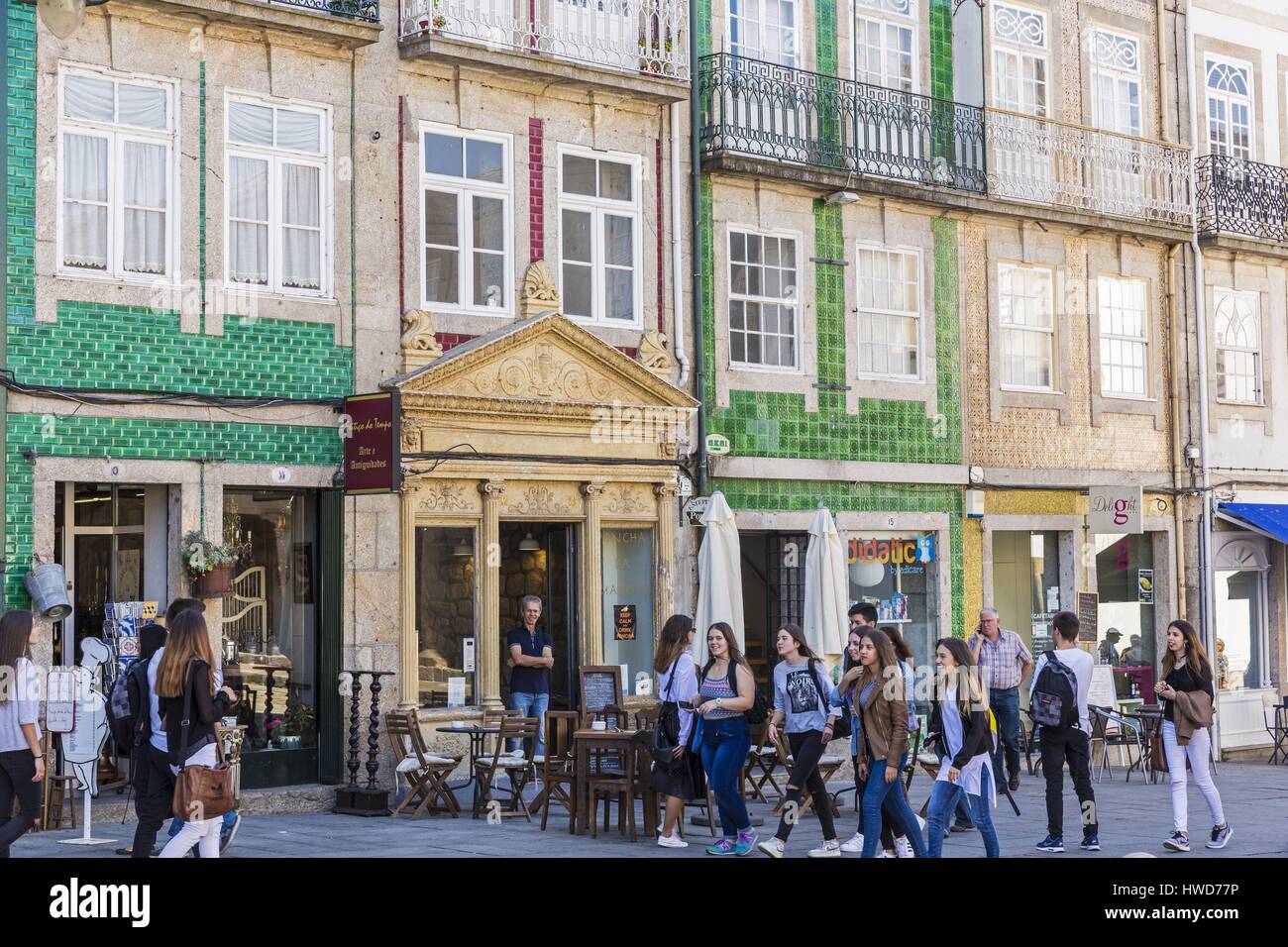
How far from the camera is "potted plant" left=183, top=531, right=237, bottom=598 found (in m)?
15.4

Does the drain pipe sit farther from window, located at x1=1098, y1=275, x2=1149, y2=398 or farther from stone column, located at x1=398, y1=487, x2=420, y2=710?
window, located at x1=1098, y1=275, x2=1149, y2=398

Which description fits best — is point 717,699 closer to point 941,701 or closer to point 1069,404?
point 941,701

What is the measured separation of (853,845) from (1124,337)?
474 inches

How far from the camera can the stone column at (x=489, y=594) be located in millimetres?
17516

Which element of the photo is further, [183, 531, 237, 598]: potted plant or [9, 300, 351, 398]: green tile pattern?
[183, 531, 237, 598]: potted plant

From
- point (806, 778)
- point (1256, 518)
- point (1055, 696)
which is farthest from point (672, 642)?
point (1256, 518)

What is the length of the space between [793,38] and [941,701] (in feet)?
34.5

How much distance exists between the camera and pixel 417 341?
17094mm

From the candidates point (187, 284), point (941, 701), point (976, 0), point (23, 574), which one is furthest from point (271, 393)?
point (976, 0)

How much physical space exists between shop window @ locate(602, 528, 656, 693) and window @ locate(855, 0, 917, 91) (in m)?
5.94

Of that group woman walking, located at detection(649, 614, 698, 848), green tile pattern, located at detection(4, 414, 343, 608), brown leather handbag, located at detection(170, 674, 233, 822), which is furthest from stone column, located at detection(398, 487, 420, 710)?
brown leather handbag, located at detection(170, 674, 233, 822)

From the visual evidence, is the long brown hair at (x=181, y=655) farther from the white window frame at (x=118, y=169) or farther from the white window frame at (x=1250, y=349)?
the white window frame at (x=1250, y=349)

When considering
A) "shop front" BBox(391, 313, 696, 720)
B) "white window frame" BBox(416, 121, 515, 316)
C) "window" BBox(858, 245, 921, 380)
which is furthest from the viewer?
"window" BBox(858, 245, 921, 380)

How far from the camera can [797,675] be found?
12891 millimetres
